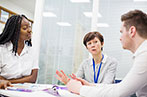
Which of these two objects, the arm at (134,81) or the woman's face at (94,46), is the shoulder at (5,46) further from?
the arm at (134,81)

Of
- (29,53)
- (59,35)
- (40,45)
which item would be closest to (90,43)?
(29,53)

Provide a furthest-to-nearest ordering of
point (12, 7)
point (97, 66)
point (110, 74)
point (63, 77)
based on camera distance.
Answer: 1. point (12, 7)
2. point (97, 66)
3. point (110, 74)
4. point (63, 77)

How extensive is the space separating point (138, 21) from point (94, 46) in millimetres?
936

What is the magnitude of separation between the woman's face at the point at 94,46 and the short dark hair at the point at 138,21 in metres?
0.87

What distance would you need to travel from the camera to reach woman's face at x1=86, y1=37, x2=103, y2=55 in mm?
1919

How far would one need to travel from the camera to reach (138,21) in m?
1.03

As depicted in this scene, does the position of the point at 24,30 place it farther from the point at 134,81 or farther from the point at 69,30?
the point at 69,30

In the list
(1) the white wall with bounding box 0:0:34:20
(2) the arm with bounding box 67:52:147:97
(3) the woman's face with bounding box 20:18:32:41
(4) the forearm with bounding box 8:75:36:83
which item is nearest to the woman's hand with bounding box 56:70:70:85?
(4) the forearm with bounding box 8:75:36:83

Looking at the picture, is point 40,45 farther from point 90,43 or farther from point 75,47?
point 90,43

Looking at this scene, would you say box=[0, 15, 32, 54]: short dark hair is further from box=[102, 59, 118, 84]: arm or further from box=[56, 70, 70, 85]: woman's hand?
box=[102, 59, 118, 84]: arm

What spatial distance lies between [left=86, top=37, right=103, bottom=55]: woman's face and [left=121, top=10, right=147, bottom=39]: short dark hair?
2.86 feet

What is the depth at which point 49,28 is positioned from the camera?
10.7 feet

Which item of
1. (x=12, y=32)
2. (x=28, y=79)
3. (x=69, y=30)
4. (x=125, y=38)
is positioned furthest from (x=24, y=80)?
(x=69, y=30)

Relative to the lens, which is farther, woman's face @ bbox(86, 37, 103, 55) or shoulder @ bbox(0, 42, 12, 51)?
woman's face @ bbox(86, 37, 103, 55)
